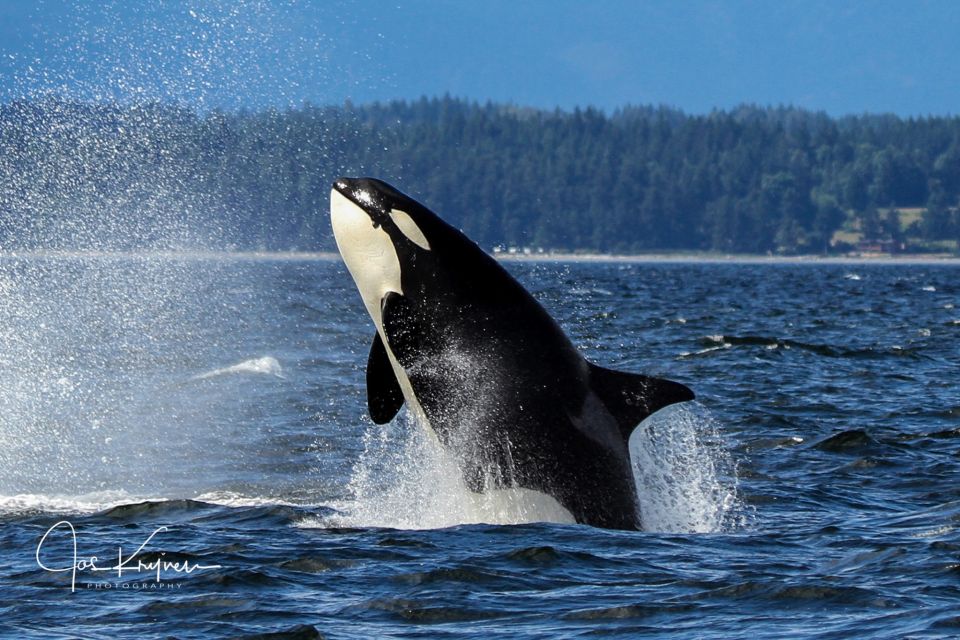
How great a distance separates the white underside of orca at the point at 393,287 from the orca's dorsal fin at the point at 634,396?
2.80ft

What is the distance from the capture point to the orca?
11539 millimetres

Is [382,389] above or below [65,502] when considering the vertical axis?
above

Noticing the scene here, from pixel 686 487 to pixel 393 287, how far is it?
3945mm

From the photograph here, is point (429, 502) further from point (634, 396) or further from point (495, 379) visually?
point (634, 396)

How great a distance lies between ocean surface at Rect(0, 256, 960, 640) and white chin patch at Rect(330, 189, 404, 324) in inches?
56.2

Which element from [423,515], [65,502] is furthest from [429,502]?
[65,502]

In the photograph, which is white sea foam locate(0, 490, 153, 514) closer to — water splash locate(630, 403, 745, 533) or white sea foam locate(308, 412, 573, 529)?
white sea foam locate(308, 412, 573, 529)

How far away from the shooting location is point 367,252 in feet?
39.9

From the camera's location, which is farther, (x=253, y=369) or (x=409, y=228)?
(x=253, y=369)
